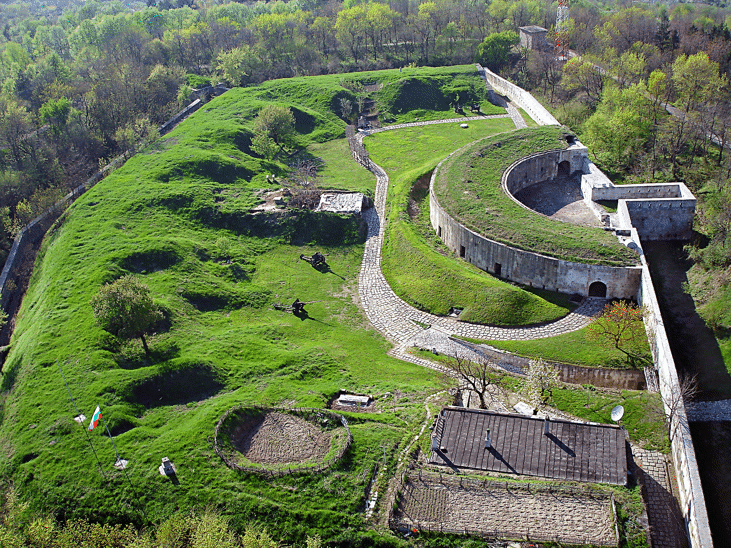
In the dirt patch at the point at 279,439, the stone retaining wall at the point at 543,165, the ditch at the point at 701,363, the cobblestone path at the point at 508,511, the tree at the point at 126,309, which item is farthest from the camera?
the stone retaining wall at the point at 543,165

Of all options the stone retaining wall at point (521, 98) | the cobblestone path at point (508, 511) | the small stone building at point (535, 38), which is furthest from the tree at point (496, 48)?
the cobblestone path at point (508, 511)

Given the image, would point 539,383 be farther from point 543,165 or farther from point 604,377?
point 543,165

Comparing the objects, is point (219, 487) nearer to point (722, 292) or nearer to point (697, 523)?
point (697, 523)

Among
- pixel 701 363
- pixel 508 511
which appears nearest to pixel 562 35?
pixel 701 363

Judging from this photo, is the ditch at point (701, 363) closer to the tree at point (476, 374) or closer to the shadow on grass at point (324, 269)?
the tree at point (476, 374)

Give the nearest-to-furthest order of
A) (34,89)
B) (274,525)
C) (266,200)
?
(274,525) < (266,200) < (34,89)

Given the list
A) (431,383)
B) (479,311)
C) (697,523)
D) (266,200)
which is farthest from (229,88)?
(697,523)
